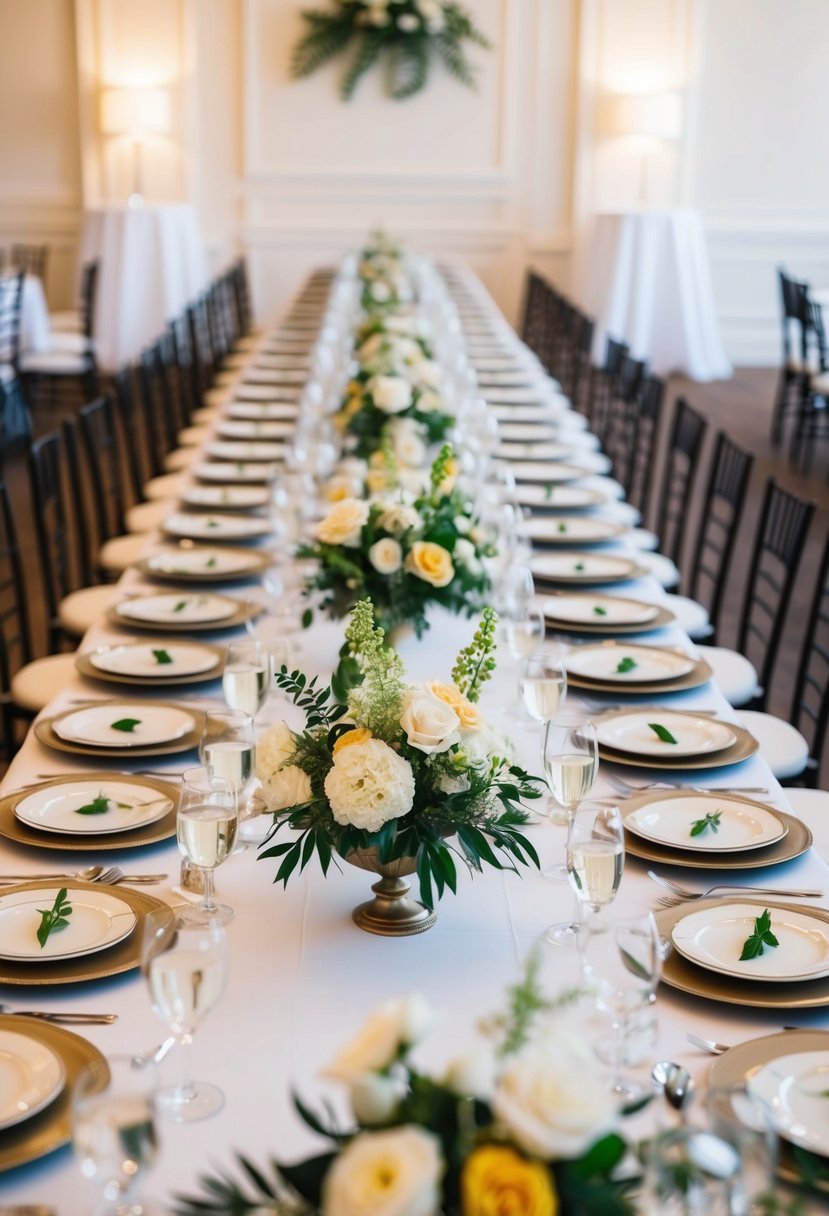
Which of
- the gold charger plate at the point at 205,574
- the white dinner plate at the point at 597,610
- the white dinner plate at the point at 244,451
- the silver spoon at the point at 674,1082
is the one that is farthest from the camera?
the white dinner plate at the point at 244,451

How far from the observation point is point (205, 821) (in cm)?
165

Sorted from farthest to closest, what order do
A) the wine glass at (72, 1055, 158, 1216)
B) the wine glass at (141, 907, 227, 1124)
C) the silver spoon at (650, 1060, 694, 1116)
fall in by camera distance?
1. the silver spoon at (650, 1060, 694, 1116)
2. the wine glass at (141, 907, 227, 1124)
3. the wine glass at (72, 1055, 158, 1216)

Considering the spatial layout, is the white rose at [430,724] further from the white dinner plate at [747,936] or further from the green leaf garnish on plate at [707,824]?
the green leaf garnish on plate at [707,824]

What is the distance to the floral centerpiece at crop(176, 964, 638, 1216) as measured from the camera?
2.98 ft

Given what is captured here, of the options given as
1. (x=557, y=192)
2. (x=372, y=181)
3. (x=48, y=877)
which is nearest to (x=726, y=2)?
(x=557, y=192)

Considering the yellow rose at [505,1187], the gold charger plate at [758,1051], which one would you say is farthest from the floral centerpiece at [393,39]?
the yellow rose at [505,1187]

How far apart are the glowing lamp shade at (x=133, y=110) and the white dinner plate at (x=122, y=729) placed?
9609 millimetres

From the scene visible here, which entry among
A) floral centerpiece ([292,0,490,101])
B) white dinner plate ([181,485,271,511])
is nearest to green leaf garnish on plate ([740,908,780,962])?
white dinner plate ([181,485,271,511])

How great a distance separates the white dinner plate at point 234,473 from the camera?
434 cm

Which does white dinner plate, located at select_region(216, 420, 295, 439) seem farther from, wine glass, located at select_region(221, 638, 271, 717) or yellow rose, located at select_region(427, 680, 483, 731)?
yellow rose, located at select_region(427, 680, 483, 731)

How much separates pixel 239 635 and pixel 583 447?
7.87ft

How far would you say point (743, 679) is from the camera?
3559mm

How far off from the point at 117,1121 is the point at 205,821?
2.09ft

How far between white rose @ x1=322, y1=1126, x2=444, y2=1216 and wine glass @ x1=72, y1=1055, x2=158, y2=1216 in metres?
0.16
